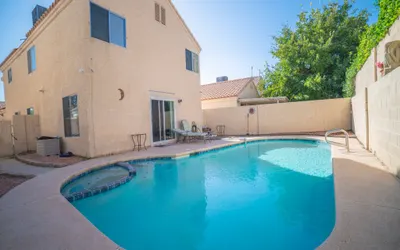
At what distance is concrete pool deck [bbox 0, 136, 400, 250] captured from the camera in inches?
86.3

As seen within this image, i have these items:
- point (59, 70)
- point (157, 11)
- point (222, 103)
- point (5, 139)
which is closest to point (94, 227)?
point (59, 70)

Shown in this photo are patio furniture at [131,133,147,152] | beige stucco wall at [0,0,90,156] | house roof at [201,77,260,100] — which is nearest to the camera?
beige stucco wall at [0,0,90,156]

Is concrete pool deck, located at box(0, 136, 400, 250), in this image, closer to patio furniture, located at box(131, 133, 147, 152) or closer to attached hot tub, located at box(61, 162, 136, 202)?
attached hot tub, located at box(61, 162, 136, 202)

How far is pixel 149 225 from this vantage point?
3.47 metres

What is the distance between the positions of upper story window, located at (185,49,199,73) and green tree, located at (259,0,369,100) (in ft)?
32.0

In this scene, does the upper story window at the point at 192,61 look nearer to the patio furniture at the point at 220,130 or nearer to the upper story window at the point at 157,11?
the upper story window at the point at 157,11

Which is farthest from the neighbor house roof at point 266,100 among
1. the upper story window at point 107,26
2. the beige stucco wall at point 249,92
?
the upper story window at point 107,26

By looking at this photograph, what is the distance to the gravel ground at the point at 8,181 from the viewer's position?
14.8 ft

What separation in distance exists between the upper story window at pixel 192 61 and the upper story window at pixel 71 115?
7.29 m

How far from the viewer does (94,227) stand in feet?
8.82

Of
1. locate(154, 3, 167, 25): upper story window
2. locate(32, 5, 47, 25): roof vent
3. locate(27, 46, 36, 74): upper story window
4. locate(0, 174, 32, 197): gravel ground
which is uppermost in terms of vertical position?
locate(32, 5, 47, 25): roof vent

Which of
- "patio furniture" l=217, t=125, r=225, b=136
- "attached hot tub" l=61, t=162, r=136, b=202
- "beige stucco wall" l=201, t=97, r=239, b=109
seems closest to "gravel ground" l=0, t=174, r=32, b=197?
"attached hot tub" l=61, t=162, r=136, b=202

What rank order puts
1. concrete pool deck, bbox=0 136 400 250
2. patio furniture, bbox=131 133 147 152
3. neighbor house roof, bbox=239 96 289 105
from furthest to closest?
neighbor house roof, bbox=239 96 289 105
patio furniture, bbox=131 133 147 152
concrete pool deck, bbox=0 136 400 250

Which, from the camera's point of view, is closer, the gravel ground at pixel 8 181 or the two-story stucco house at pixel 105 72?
the gravel ground at pixel 8 181
